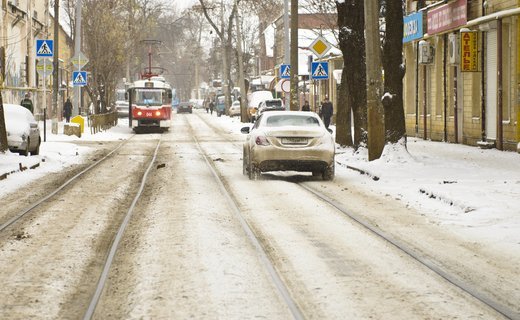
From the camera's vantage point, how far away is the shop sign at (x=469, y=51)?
32.0 meters

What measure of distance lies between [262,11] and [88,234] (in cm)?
5361

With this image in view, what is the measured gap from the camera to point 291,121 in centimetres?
2106

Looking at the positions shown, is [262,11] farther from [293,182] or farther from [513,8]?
[293,182]

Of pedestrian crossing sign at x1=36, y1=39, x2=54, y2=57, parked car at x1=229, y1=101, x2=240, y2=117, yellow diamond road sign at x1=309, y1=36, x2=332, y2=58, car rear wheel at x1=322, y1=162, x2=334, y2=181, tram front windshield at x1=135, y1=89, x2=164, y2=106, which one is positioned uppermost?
pedestrian crossing sign at x1=36, y1=39, x2=54, y2=57

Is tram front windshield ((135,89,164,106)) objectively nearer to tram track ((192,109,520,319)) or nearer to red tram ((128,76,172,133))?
red tram ((128,76,172,133))

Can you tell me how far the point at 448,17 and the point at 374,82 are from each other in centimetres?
1322

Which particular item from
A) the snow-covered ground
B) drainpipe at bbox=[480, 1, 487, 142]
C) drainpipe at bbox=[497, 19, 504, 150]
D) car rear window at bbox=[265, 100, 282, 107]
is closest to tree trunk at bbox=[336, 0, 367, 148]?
the snow-covered ground

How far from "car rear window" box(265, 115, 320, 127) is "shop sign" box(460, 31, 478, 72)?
1208 cm

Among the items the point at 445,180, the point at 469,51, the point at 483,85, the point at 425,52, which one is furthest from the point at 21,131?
the point at 425,52

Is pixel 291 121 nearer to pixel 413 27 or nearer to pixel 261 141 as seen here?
pixel 261 141

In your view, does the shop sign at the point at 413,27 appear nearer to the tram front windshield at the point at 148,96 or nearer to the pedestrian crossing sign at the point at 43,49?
the pedestrian crossing sign at the point at 43,49

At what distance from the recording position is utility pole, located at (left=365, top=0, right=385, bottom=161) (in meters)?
23.0

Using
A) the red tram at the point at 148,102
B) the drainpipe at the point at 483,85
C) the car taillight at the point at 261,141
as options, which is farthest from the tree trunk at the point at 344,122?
the red tram at the point at 148,102

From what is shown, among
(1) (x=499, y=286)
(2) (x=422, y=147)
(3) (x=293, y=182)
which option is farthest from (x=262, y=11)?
(1) (x=499, y=286)
